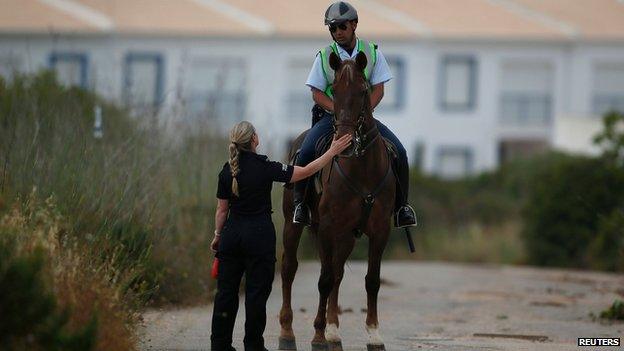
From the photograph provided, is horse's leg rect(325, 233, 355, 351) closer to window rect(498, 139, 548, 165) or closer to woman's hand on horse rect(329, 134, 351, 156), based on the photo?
woman's hand on horse rect(329, 134, 351, 156)

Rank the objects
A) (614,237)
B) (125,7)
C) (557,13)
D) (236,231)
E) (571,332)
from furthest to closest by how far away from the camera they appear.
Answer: (557,13) < (125,7) < (614,237) < (571,332) < (236,231)

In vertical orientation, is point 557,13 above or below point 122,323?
above

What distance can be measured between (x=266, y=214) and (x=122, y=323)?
166cm

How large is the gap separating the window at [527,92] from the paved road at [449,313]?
2935 centimetres

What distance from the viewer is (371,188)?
41.3 feet

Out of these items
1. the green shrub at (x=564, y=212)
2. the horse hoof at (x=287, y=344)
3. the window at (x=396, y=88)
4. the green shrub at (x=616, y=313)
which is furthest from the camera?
the window at (x=396, y=88)

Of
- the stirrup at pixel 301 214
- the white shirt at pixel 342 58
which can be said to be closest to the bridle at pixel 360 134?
the white shirt at pixel 342 58

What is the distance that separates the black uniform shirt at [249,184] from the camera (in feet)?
38.1

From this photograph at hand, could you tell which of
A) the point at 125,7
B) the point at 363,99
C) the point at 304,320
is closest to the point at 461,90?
the point at 125,7

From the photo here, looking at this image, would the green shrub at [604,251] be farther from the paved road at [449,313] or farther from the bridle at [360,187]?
the bridle at [360,187]

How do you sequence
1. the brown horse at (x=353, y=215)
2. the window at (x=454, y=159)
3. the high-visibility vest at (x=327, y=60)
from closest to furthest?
the brown horse at (x=353, y=215), the high-visibility vest at (x=327, y=60), the window at (x=454, y=159)

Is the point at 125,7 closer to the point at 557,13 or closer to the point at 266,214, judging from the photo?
the point at 557,13

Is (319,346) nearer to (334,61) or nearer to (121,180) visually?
(334,61)

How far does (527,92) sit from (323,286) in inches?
1739
